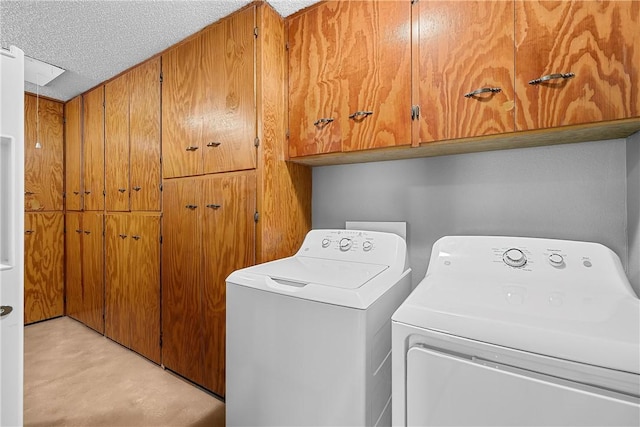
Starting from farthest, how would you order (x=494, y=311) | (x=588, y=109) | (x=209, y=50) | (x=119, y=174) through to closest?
(x=119, y=174) < (x=209, y=50) < (x=588, y=109) < (x=494, y=311)

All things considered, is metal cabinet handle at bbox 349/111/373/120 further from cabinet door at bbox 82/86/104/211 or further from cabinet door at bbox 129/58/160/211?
cabinet door at bbox 82/86/104/211

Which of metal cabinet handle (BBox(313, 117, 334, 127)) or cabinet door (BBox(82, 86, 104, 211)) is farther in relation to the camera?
cabinet door (BBox(82, 86, 104, 211))

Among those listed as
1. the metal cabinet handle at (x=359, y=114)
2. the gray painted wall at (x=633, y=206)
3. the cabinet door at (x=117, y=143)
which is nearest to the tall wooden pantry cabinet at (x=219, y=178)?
the metal cabinet handle at (x=359, y=114)

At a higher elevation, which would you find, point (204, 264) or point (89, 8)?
point (89, 8)

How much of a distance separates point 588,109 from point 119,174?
118 inches

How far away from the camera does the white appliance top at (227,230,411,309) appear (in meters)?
1.07

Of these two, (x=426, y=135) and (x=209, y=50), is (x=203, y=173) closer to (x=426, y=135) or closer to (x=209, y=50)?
(x=209, y=50)

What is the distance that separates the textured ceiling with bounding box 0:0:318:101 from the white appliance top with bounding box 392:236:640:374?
5.20 ft

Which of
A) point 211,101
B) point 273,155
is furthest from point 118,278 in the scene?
point 273,155

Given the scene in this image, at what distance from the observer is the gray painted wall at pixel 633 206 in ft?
3.62

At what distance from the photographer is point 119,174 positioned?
2.44 m

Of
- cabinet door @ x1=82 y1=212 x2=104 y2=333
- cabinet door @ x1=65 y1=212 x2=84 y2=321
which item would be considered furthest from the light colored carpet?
cabinet door @ x1=65 y1=212 x2=84 y2=321

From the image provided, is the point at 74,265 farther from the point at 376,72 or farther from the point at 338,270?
the point at 376,72

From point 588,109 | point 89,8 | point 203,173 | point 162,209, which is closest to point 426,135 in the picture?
point 588,109
